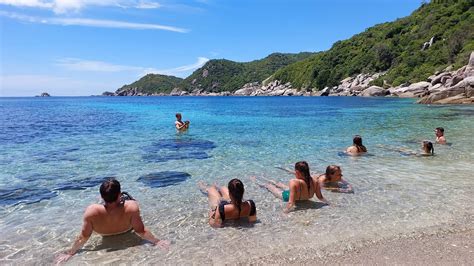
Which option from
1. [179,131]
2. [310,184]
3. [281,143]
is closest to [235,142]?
[281,143]

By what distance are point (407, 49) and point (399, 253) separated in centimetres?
10621

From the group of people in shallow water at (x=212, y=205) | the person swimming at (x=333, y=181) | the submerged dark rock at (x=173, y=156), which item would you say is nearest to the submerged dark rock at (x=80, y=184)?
the submerged dark rock at (x=173, y=156)

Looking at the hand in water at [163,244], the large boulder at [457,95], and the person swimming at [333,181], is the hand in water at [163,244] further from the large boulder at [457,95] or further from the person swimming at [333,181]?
the large boulder at [457,95]

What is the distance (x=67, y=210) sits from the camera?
8211 millimetres

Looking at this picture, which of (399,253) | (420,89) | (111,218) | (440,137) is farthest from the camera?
(420,89)

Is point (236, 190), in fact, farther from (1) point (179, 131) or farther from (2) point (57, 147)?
(1) point (179, 131)

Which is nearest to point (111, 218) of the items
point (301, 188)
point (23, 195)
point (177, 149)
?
point (301, 188)

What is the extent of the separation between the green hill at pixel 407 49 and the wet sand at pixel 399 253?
220 ft

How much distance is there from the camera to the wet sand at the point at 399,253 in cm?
519

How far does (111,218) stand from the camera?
6305mm

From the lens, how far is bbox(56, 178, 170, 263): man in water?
6.10 m

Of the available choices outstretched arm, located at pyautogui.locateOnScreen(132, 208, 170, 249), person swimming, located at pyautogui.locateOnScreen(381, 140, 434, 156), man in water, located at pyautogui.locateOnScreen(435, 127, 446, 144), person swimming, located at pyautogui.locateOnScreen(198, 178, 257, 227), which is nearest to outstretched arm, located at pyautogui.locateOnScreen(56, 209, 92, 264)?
outstretched arm, located at pyautogui.locateOnScreen(132, 208, 170, 249)

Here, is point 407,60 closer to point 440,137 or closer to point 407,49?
point 407,49

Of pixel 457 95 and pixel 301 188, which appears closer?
pixel 301 188
